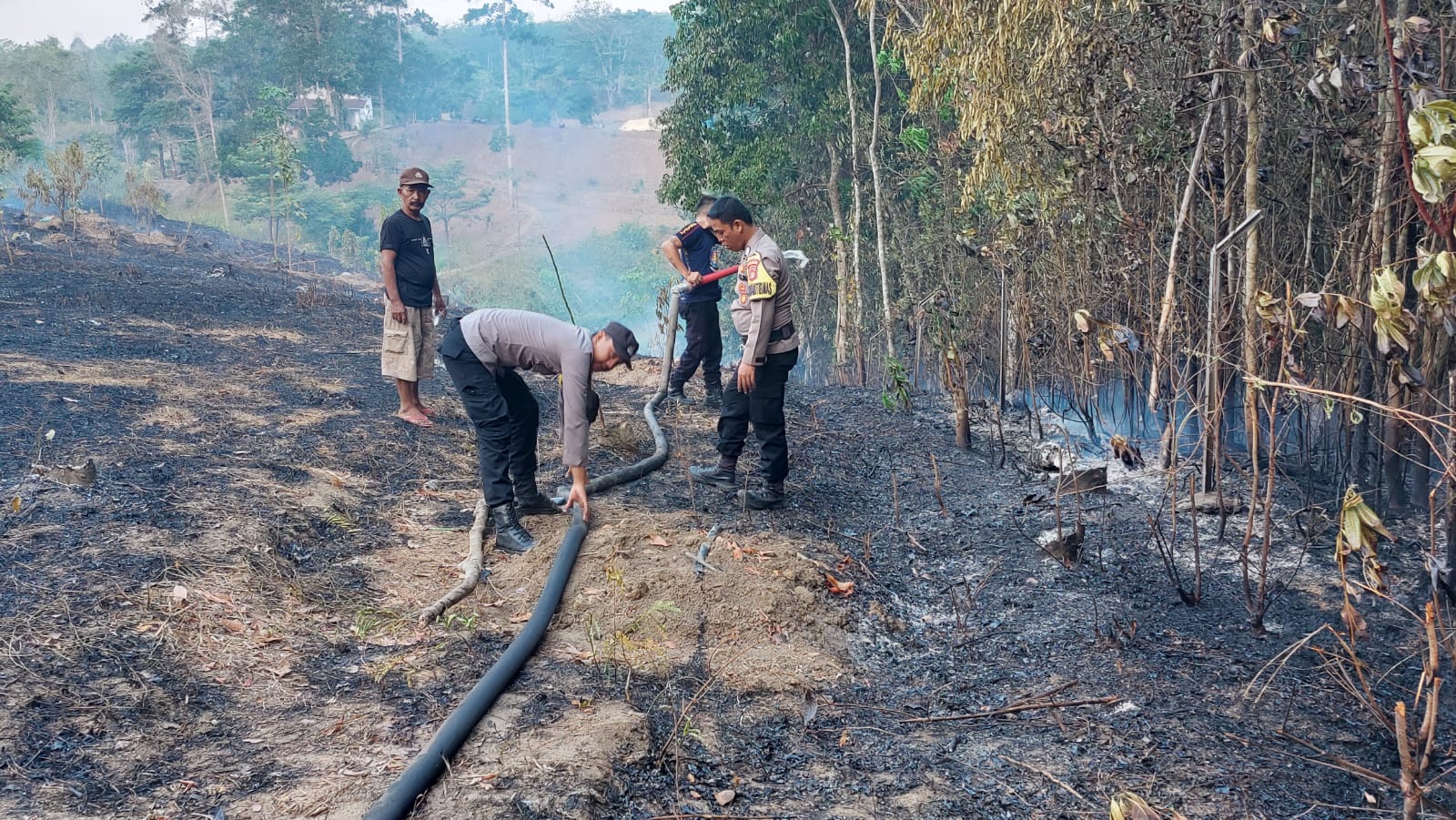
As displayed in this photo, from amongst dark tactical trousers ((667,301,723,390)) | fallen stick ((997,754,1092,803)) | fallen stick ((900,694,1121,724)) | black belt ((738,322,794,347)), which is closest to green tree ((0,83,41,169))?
dark tactical trousers ((667,301,723,390))

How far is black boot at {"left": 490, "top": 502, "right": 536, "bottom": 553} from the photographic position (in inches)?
188

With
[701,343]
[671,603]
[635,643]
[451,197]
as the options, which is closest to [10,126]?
[451,197]

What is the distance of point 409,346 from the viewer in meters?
6.53

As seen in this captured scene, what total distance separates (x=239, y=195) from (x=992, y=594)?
36650mm

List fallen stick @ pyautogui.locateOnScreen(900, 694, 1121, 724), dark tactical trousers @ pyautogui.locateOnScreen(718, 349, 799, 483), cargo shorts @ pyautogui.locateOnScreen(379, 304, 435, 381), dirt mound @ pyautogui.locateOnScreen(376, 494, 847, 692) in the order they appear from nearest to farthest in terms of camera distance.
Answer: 1. fallen stick @ pyautogui.locateOnScreen(900, 694, 1121, 724)
2. dirt mound @ pyautogui.locateOnScreen(376, 494, 847, 692)
3. dark tactical trousers @ pyautogui.locateOnScreen(718, 349, 799, 483)
4. cargo shorts @ pyautogui.locateOnScreen(379, 304, 435, 381)

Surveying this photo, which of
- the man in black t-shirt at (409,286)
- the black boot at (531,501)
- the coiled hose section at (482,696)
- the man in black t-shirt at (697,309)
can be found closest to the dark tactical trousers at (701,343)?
the man in black t-shirt at (697,309)

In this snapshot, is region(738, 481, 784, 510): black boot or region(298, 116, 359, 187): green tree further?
region(298, 116, 359, 187): green tree

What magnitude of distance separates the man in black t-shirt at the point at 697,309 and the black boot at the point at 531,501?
2.25m

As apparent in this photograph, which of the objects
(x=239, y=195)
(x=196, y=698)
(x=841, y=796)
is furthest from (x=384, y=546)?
(x=239, y=195)

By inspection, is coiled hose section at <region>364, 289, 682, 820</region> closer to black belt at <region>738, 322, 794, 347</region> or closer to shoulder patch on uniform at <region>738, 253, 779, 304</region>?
black belt at <region>738, 322, 794, 347</region>

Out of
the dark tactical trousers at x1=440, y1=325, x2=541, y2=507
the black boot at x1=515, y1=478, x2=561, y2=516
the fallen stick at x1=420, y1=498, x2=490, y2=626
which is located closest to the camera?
the fallen stick at x1=420, y1=498, x2=490, y2=626

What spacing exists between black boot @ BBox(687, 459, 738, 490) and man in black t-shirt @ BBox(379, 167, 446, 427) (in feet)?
7.08

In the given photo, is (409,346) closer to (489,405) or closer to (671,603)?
(489,405)

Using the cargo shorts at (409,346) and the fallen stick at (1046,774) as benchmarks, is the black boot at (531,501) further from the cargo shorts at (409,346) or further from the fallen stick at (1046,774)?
the fallen stick at (1046,774)
